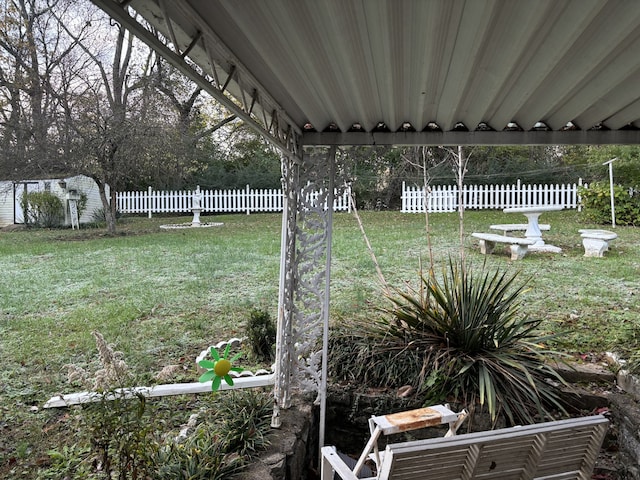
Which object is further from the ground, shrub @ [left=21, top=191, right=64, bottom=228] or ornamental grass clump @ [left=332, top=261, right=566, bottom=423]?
shrub @ [left=21, top=191, right=64, bottom=228]

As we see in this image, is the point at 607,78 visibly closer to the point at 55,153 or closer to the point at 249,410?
the point at 249,410

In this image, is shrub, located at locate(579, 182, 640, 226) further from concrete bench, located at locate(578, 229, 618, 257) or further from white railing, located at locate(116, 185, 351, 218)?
white railing, located at locate(116, 185, 351, 218)

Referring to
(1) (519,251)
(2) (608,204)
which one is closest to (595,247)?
(1) (519,251)

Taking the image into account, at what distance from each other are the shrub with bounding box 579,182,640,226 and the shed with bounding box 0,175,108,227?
12130mm

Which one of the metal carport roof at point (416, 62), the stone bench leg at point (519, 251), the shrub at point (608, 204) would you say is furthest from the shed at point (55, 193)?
the shrub at point (608, 204)

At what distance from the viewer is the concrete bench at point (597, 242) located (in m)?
7.08

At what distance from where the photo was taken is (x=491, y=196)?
11.8 meters

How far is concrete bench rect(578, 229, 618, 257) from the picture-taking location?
708cm

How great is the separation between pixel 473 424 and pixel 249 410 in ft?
5.32

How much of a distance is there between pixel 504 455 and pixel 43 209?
12840 millimetres

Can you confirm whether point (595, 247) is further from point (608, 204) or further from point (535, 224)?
point (608, 204)

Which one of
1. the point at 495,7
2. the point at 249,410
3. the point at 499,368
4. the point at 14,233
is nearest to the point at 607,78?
the point at 495,7

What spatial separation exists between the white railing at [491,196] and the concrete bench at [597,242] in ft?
13.5

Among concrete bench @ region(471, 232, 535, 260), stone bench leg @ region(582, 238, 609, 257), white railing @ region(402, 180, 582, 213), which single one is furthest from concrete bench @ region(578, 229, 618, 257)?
white railing @ region(402, 180, 582, 213)
